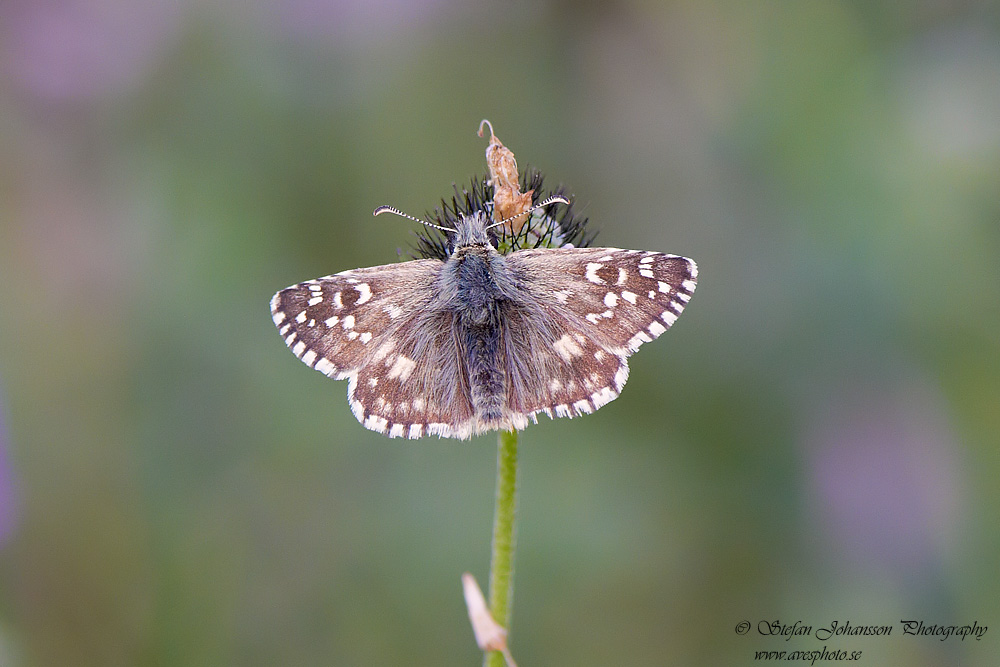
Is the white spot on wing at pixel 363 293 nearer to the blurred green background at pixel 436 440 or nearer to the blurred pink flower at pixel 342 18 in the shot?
the blurred green background at pixel 436 440

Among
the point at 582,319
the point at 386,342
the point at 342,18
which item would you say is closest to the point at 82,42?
the point at 342,18

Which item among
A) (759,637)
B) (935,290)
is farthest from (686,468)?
(935,290)

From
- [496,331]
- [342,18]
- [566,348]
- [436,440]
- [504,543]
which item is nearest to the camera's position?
[504,543]

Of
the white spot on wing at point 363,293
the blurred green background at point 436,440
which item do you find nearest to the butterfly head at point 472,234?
the white spot on wing at point 363,293

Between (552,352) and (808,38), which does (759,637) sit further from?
(808,38)

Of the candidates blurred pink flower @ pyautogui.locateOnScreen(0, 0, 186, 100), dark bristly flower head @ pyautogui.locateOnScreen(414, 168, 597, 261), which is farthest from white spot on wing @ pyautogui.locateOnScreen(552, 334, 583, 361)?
blurred pink flower @ pyautogui.locateOnScreen(0, 0, 186, 100)

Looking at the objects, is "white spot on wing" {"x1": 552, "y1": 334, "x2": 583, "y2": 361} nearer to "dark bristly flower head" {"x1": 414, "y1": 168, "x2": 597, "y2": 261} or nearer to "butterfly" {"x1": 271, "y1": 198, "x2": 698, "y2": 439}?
"butterfly" {"x1": 271, "y1": 198, "x2": 698, "y2": 439}

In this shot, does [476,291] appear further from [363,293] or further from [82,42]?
[82,42]
